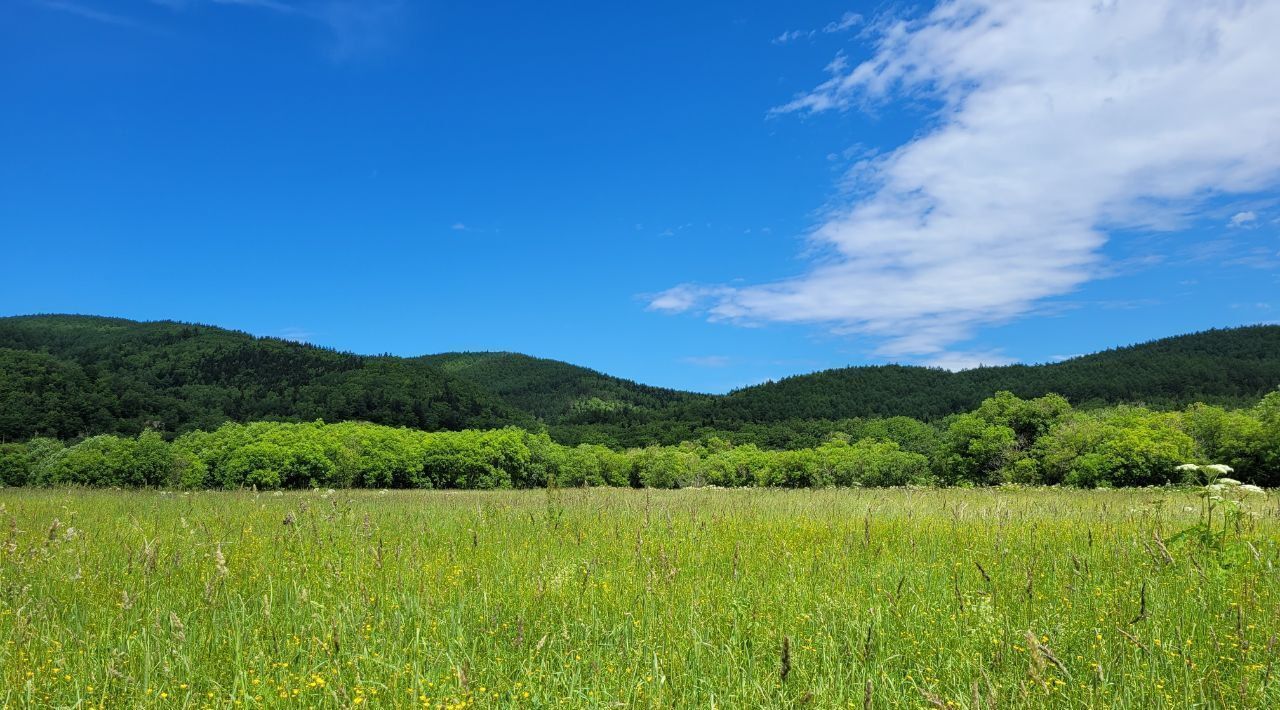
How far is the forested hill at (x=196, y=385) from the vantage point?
8825 cm

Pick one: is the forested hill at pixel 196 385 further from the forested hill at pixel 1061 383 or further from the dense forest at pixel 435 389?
the forested hill at pixel 1061 383

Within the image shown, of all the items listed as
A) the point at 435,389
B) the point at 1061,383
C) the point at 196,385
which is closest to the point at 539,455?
the point at 435,389

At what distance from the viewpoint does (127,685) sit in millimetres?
3113

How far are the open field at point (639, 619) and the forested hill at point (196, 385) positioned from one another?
333 feet

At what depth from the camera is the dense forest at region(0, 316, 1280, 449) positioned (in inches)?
3607

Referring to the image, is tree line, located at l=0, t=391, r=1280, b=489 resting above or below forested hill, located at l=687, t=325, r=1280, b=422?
below

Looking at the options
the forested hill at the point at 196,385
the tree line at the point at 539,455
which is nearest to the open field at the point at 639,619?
the tree line at the point at 539,455

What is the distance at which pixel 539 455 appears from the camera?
237ft

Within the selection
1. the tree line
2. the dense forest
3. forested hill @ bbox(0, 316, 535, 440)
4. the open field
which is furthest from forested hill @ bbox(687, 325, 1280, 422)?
the open field

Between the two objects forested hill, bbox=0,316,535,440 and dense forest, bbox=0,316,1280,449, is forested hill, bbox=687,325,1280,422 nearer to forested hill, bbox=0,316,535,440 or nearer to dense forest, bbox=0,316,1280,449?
dense forest, bbox=0,316,1280,449

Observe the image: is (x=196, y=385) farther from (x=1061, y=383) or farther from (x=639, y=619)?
(x=1061, y=383)

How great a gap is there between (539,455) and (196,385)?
9397 centimetres

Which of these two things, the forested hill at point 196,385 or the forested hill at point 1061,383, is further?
the forested hill at point 1061,383

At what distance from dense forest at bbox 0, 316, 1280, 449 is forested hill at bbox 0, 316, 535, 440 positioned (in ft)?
0.85
